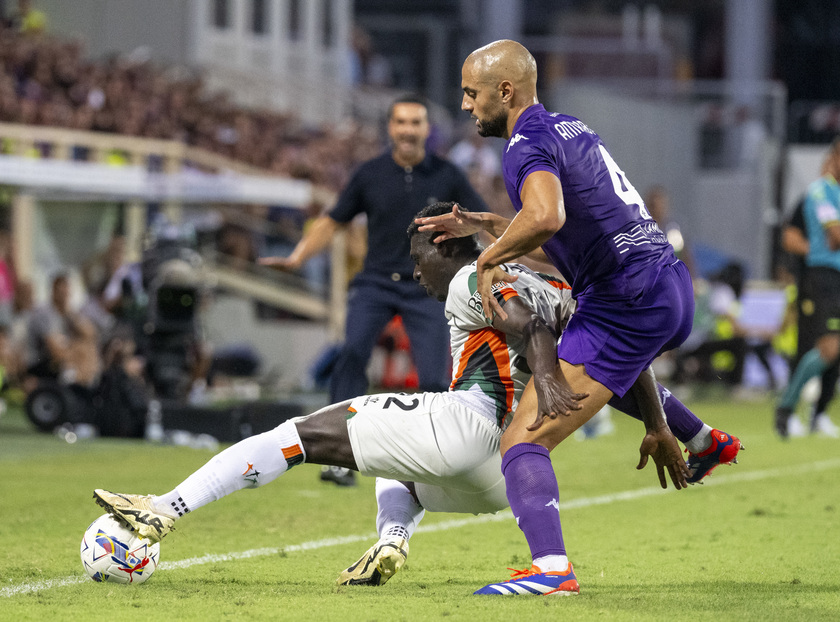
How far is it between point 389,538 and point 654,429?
1113mm

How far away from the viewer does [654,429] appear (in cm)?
520

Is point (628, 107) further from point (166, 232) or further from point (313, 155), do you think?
point (166, 232)

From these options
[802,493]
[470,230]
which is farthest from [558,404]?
[802,493]

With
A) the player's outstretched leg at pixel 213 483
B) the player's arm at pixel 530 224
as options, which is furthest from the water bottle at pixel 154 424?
the player's arm at pixel 530 224

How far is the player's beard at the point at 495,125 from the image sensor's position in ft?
16.0

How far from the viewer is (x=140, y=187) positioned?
1492 centimetres

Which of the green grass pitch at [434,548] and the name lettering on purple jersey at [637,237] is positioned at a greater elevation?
the name lettering on purple jersey at [637,237]

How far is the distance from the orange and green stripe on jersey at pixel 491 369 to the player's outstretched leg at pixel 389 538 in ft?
1.79

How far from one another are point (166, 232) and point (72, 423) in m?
2.38

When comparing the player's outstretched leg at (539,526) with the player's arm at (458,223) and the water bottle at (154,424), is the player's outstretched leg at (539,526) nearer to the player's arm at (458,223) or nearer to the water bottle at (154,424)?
the player's arm at (458,223)

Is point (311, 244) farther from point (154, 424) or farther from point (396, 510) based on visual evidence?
point (154, 424)

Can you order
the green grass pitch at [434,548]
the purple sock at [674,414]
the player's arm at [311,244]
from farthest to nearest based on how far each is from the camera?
the player's arm at [311,244] < the purple sock at [674,414] < the green grass pitch at [434,548]

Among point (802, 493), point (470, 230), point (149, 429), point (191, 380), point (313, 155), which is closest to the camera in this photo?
point (470, 230)

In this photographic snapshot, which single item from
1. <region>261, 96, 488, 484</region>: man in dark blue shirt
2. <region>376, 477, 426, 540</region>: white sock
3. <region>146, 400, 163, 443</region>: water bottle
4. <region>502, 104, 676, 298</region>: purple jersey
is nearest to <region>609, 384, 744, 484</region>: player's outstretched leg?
<region>502, 104, 676, 298</region>: purple jersey
